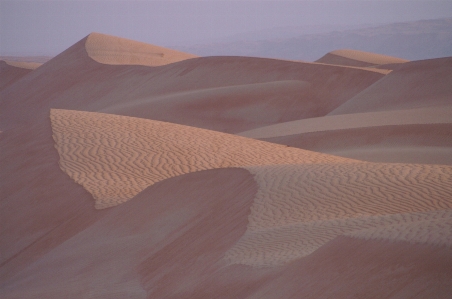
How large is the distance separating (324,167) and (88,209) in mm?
4412

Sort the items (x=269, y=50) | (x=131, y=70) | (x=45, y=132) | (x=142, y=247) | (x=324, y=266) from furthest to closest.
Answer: (x=269, y=50) → (x=131, y=70) → (x=45, y=132) → (x=142, y=247) → (x=324, y=266)

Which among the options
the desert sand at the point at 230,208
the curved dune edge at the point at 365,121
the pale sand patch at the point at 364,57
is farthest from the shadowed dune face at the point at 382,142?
the pale sand patch at the point at 364,57

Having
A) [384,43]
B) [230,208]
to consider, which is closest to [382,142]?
[230,208]

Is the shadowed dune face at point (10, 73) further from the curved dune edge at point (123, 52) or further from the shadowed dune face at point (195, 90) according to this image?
the curved dune edge at point (123, 52)

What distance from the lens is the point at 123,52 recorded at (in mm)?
38844

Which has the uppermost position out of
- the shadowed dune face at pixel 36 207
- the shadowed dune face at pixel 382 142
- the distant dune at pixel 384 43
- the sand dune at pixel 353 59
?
the shadowed dune face at pixel 36 207

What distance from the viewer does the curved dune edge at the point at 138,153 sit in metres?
11.9

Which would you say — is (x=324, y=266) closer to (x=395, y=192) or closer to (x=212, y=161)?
(x=395, y=192)

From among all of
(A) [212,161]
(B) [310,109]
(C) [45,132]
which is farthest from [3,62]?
(A) [212,161]

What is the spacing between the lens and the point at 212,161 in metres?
12.6

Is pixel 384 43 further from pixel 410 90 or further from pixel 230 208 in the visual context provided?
pixel 230 208

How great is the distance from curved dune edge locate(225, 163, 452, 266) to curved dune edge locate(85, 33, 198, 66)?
28.0m

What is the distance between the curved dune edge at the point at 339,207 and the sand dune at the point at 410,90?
12321 millimetres

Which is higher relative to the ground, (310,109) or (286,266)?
(286,266)
